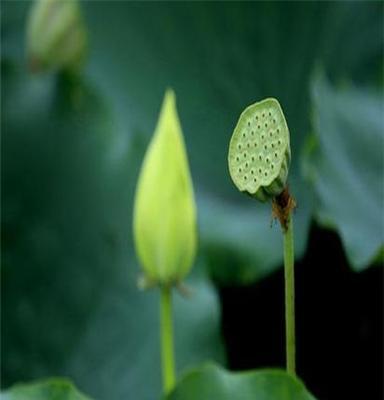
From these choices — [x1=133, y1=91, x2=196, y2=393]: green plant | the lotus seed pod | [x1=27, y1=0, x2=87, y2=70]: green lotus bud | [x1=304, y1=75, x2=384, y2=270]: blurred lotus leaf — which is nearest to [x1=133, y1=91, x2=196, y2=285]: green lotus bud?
[x1=133, y1=91, x2=196, y2=393]: green plant

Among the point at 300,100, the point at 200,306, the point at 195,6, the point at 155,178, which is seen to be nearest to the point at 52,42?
the point at 195,6

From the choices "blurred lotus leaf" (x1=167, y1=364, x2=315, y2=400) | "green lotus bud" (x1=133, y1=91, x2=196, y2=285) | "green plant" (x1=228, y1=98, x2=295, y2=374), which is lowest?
"blurred lotus leaf" (x1=167, y1=364, x2=315, y2=400)

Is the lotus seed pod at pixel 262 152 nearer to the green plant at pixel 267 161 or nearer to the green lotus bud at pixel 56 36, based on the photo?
the green plant at pixel 267 161

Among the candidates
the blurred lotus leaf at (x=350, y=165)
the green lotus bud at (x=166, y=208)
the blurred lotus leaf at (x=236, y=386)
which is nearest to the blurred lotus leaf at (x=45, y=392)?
the blurred lotus leaf at (x=236, y=386)

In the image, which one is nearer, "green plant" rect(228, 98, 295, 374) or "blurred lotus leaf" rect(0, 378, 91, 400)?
"green plant" rect(228, 98, 295, 374)

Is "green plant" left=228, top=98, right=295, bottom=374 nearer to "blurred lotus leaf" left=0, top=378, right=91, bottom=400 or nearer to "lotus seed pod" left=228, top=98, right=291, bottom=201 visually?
"lotus seed pod" left=228, top=98, right=291, bottom=201

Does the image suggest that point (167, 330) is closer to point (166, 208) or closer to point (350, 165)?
point (166, 208)

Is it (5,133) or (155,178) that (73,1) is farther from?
(155,178)

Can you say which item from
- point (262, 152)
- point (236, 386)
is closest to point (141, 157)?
point (236, 386)
